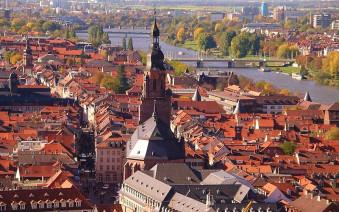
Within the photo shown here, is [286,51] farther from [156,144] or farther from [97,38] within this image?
[156,144]

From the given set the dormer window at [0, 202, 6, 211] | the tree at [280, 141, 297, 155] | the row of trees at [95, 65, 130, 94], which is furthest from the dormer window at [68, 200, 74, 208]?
the row of trees at [95, 65, 130, 94]

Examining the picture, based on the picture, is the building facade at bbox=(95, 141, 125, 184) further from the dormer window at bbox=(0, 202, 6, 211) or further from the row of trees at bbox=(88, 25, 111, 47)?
the row of trees at bbox=(88, 25, 111, 47)

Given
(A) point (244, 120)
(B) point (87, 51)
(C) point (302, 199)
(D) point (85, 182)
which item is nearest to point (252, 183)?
(C) point (302, 199)

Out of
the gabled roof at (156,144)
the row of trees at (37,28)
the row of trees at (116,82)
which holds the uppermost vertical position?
the gabled roof at (156,144)

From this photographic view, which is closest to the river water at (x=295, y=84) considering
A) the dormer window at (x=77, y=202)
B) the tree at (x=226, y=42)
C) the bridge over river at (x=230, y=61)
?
the bridge over river at (x=230, y=61)

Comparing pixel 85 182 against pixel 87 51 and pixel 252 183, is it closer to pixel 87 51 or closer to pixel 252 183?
pixel 252 183

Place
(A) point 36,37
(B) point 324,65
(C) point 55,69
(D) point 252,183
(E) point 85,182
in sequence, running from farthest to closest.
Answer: (A) point 36,37 < (B) point 324,65 < (C) point 55,69 < (E) point 85,182 < (D) point 252,183

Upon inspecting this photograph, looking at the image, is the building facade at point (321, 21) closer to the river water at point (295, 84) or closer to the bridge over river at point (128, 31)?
the bridge over river at point (128, 31)
